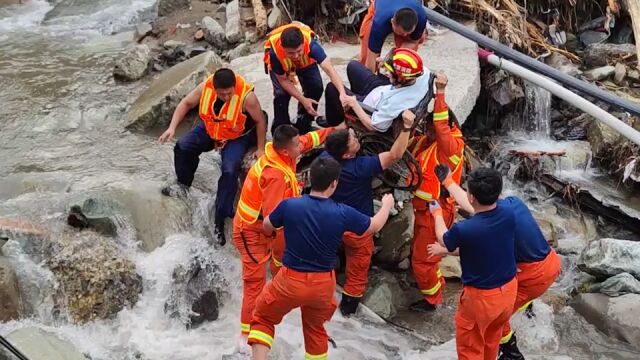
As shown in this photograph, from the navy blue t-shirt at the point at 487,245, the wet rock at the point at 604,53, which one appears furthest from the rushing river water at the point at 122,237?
the wet rock at the point at 604,53

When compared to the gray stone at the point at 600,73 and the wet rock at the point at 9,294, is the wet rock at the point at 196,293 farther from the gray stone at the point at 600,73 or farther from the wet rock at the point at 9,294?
the gray stone at the point at 600,73

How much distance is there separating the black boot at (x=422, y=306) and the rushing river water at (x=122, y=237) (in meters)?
0.22

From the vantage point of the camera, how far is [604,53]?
29.7 ft

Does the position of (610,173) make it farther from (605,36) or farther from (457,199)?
(457,199)

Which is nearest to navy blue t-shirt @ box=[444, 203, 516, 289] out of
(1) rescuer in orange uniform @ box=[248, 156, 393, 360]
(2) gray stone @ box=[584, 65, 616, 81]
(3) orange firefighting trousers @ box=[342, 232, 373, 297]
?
(1) rescuer in orange uniform @ box=[248, 156, 393, 360]

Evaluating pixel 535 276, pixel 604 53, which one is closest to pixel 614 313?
pixel 535 276

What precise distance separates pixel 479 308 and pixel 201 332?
93.8 inches

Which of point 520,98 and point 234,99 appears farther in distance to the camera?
point 520,98

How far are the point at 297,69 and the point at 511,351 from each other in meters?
2.88

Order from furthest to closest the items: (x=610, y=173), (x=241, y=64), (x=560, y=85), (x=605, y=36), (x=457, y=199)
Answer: (x=605, y=36) < (x=241, y=64) < (x=610, y=173) < (x=560, y=85) < (x=457, y=199)

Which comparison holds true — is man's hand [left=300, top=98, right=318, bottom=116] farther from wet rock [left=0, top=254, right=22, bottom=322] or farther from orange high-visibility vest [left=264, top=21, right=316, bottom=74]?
wet rock [left=0, top=254, right=22, bottom=322]

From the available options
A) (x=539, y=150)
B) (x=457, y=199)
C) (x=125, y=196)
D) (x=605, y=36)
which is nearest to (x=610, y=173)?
(x=539, y=150)

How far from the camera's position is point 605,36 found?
9.55 metres

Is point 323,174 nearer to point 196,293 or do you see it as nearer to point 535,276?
point 535,276
